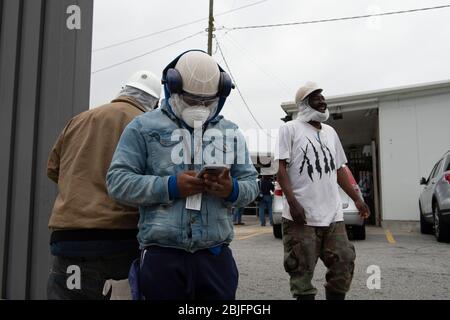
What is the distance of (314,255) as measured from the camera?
124 inches

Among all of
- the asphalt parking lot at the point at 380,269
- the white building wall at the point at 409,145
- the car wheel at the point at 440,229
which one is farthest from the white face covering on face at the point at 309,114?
the white building wall at the point at 409,145

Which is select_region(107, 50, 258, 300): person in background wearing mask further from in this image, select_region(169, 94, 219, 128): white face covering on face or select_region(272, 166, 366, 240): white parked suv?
select_region(272, 166, 366, 240): white parked suv

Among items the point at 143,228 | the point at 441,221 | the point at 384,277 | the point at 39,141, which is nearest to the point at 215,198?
the point at 143,228

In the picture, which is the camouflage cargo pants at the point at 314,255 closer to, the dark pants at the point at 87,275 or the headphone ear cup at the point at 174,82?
the dark pants at the point at 87,275

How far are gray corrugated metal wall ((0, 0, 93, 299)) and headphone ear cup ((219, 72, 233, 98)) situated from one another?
145 cm

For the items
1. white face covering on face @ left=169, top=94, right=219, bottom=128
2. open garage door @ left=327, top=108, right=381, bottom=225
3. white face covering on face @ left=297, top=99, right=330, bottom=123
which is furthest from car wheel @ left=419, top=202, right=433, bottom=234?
white face covering on face @ left=169, top=94, right=219, bottom=128

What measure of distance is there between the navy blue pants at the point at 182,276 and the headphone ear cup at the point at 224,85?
675 mm

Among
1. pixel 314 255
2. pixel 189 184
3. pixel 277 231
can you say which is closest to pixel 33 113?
pixel 189 184

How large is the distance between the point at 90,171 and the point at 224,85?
32.9 inches

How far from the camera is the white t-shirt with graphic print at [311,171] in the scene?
3246 millimetres

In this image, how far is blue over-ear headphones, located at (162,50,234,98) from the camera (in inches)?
75.1

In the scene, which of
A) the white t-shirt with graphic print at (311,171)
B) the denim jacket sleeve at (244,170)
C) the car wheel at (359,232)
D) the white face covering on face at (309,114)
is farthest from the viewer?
the car wheel at (359,232)
